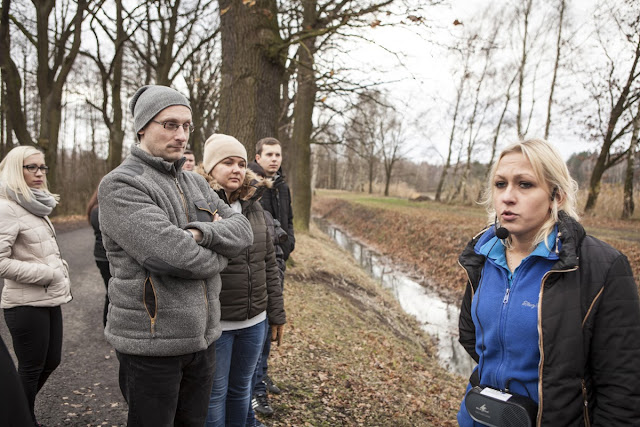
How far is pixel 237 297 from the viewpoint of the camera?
106 inches

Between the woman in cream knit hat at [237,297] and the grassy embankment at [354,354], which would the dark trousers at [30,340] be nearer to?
the woman in cream knit hat at [237,297]

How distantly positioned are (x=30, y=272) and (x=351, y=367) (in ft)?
12.5

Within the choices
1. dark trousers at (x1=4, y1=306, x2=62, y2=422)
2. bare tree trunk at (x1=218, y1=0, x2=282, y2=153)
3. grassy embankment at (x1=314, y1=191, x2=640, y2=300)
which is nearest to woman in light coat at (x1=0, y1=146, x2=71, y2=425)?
dark trousers at (x1=4, y1=306, x2=62, y2=422)

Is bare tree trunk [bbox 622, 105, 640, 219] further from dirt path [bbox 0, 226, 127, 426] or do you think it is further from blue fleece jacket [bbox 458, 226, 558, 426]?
dirt path [bbox 0, 226, 127, 426]

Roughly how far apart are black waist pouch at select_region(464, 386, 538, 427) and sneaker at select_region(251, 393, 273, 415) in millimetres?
2309

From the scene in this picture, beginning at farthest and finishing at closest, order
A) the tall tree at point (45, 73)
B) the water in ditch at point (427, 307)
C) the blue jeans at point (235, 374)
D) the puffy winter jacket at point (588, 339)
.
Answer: the tall tree at point (45, 73) → the water in ditch at point (427, 307) → the blue jeans at point (235, 374) → the puffy winter jacket at point (588, 339)

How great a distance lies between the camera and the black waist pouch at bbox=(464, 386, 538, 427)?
1.67 meters

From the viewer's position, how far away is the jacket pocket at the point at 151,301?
1.86m

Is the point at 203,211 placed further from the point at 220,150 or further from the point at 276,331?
the point at 276,331

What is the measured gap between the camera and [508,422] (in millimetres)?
1701

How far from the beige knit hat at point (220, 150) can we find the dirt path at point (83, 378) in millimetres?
2273

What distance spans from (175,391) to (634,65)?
20.4 metres

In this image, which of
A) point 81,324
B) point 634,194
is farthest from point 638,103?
point 81,324

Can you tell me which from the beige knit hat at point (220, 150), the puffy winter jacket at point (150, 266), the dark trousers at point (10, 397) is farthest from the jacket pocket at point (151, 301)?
the beige knit hat at point (220, 150)
